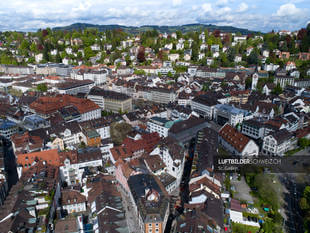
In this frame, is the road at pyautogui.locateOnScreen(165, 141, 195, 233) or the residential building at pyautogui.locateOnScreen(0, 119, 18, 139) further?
the residential building at pyautogui.locateOnScreen(0, 119, 18, 139)


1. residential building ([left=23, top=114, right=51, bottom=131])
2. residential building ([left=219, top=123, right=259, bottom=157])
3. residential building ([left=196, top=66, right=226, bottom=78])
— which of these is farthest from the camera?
residential building ([left=196, top=66, right=226, bottom=78])

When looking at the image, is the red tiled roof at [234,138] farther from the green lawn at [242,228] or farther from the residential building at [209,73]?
the residential building at [209,73]

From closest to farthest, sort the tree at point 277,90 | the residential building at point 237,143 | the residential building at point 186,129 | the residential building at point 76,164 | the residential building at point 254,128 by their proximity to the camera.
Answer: the residential building at point 76,164, the residential building at point 237,143, the residential building at point 186,129, the residential building at point 254,128, the tree at point 277,90

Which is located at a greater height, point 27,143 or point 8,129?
point 27,143

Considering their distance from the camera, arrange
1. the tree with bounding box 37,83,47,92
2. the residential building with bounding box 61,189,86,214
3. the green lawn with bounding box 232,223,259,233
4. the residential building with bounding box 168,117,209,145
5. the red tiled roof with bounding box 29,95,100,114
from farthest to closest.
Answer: the tree with bounding box 37,83,47,92, the red tiled roof with bounding box 29,95,100,114, the residential building with bounding box 168,117,209,145, the residential building with bounding box 61,189,86,214, the green lawn with bounding box 232,223,259,233

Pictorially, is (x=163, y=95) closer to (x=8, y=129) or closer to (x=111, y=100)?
(x=111, y=100)

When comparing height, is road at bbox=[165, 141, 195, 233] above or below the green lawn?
above

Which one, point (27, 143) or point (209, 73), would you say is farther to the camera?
Result: point (209, 73)

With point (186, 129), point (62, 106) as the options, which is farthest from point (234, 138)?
point (62, 106)

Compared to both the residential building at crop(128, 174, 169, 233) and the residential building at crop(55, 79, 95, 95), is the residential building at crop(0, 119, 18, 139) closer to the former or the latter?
the residential building at crop(55, 79, 95, 95)

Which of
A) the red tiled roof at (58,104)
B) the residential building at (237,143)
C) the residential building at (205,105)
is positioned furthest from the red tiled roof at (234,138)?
the red tiled roof at (58,104)

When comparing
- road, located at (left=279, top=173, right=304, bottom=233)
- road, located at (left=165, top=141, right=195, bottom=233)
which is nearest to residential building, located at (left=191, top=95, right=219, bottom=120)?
road, located at (left=165, top=141, right=195, bottom=233)

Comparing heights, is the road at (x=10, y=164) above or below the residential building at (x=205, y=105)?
below
